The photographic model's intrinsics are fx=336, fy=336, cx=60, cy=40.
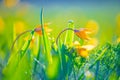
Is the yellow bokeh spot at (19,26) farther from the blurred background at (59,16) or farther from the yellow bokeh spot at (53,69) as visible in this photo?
the yellow bokeh spot at (53,69)

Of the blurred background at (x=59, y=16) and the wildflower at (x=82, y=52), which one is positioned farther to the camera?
the blurred background at (x=59, y=16)

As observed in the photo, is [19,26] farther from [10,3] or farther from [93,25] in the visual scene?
[93,25]

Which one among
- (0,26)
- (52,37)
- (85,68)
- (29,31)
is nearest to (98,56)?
(85,68)

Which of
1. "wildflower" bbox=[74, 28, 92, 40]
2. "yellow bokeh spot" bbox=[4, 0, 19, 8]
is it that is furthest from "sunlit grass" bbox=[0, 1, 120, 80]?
"yellow bokeh spot" bbox=[4, 0, 19, 8]

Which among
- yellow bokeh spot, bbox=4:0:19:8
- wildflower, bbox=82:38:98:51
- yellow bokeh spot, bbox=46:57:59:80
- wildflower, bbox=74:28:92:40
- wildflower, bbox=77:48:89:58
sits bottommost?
yellow bokeh spot, bbox=46:57:59:80

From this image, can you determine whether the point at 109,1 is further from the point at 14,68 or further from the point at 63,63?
the point at 14,68

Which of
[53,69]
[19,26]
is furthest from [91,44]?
[19,26]

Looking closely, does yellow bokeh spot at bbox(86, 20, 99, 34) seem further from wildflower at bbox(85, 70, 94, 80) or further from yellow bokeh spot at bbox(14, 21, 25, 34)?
yellow bokeh spot at bbox(14, 21, 25, 34)

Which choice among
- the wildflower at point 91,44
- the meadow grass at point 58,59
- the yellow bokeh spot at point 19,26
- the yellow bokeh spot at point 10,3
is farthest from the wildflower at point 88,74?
the yellow bokeh spot at point 10,3

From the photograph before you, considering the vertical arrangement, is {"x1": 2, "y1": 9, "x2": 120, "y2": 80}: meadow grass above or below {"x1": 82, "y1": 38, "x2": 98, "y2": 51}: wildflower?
below
